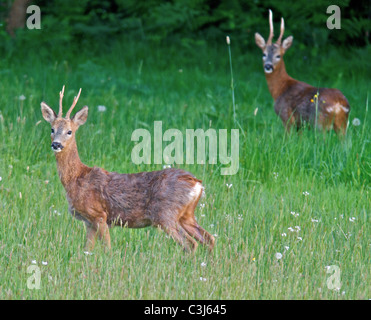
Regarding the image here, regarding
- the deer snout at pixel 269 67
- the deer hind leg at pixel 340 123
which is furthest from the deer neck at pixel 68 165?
the deer snout at pixel 269 67

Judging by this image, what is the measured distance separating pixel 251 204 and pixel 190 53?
333 inches

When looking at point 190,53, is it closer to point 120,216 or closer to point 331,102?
point 331,102

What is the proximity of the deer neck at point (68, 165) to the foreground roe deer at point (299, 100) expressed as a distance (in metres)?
3.28

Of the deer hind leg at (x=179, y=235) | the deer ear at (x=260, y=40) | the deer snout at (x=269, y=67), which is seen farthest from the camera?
the deer ear at (x=260, y=40)

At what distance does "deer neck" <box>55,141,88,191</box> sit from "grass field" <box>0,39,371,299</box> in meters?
0.37

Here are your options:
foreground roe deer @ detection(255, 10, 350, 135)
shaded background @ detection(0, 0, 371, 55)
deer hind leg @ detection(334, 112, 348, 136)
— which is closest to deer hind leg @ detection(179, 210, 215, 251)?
foreground roe deer @ detection(255, 10, 350, 135)

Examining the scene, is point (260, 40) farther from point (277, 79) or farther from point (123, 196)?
point (123, 196)

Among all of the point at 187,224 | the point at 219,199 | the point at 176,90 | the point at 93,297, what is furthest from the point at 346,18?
the point at 93,297

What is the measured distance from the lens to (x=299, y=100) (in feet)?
29.5

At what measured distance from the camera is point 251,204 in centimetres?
622


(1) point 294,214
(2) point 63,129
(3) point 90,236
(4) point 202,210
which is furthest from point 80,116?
(1) point 294,214

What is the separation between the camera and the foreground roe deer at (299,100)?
8602mm

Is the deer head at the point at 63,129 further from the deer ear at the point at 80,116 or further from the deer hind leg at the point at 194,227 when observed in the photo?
the deer hind leg at the point at 194,227

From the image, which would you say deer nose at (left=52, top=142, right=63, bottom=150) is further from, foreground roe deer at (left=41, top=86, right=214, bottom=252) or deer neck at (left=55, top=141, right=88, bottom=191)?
deer neck at (left=55, top=141, right=88, bottom=191)
